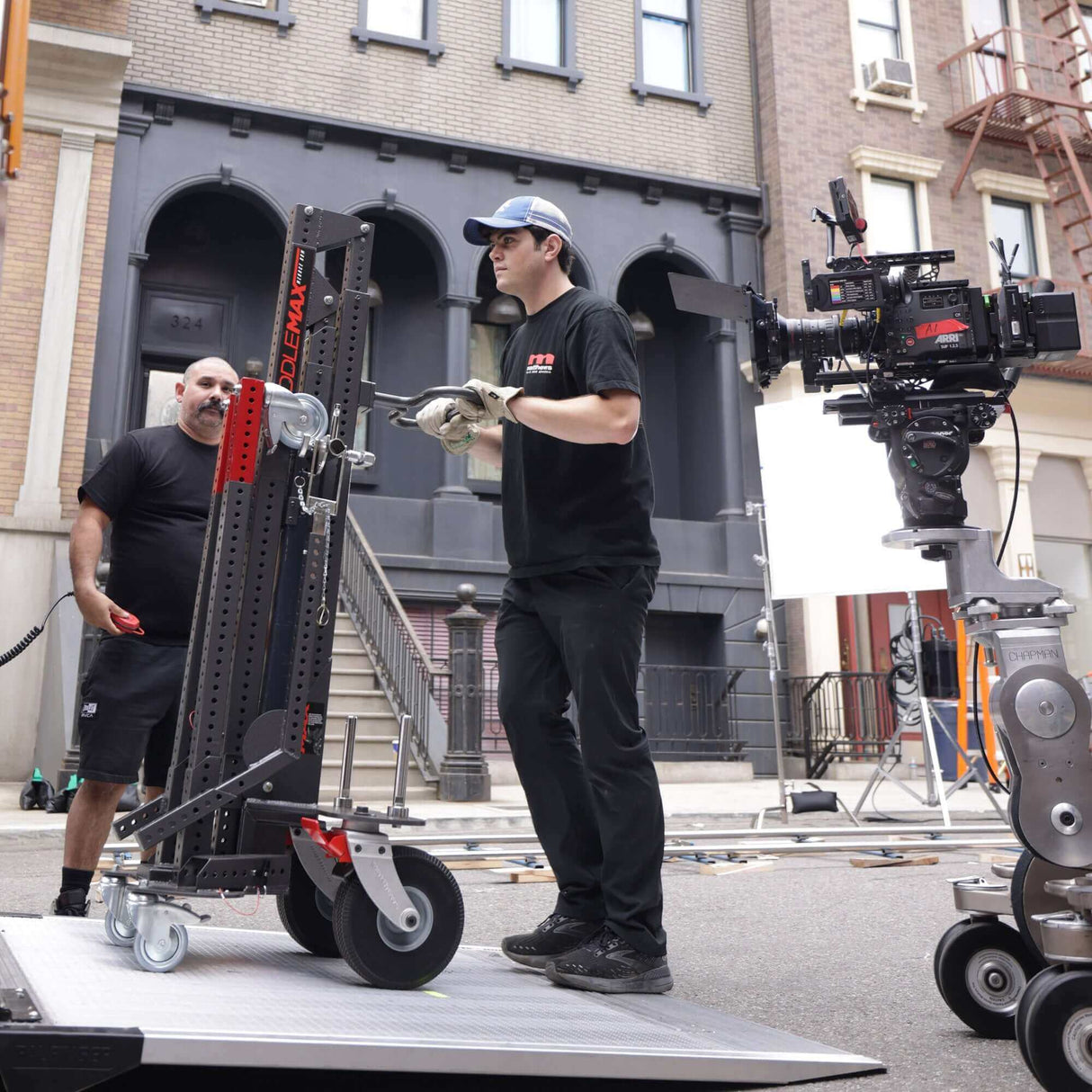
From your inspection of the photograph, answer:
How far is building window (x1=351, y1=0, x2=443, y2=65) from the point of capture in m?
15.0

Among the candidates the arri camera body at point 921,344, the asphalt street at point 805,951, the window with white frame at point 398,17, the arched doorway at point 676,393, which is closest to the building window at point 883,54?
the arched doorway at point 676,393

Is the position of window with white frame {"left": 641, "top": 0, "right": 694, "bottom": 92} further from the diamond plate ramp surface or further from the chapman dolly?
the diamond plate ramp surface

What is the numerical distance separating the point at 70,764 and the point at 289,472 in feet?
25.6

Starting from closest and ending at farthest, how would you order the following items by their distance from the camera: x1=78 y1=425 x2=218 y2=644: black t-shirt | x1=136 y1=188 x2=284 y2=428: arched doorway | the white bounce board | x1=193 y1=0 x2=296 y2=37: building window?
x1=78 y1=425 x2=218 y2=644: black t-shirt < the white bounce board < x1=193 y1=0 x2=296 y2=37: building window < x1=136 y1=188 x2=284 y2=428: arched doorway

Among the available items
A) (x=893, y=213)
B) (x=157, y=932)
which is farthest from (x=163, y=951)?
(x=893, y=213)

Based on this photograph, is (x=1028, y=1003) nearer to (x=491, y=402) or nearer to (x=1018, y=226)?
(x=491, y=402)

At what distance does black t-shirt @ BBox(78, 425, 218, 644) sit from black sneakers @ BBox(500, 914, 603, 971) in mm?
1667

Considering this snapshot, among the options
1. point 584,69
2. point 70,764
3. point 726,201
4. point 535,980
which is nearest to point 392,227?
point 584,69

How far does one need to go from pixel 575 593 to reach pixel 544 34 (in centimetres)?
1479

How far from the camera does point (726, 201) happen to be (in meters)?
16.5

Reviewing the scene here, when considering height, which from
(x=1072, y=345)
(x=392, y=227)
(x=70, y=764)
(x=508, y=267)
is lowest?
(x=70, y=764)

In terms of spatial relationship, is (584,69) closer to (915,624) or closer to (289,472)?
(915,624)

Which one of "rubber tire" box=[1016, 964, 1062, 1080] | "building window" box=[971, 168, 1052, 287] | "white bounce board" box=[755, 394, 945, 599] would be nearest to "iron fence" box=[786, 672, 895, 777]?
"white bounce board" box=[755, 394, 945, 599]

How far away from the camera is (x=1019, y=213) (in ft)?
60.0
